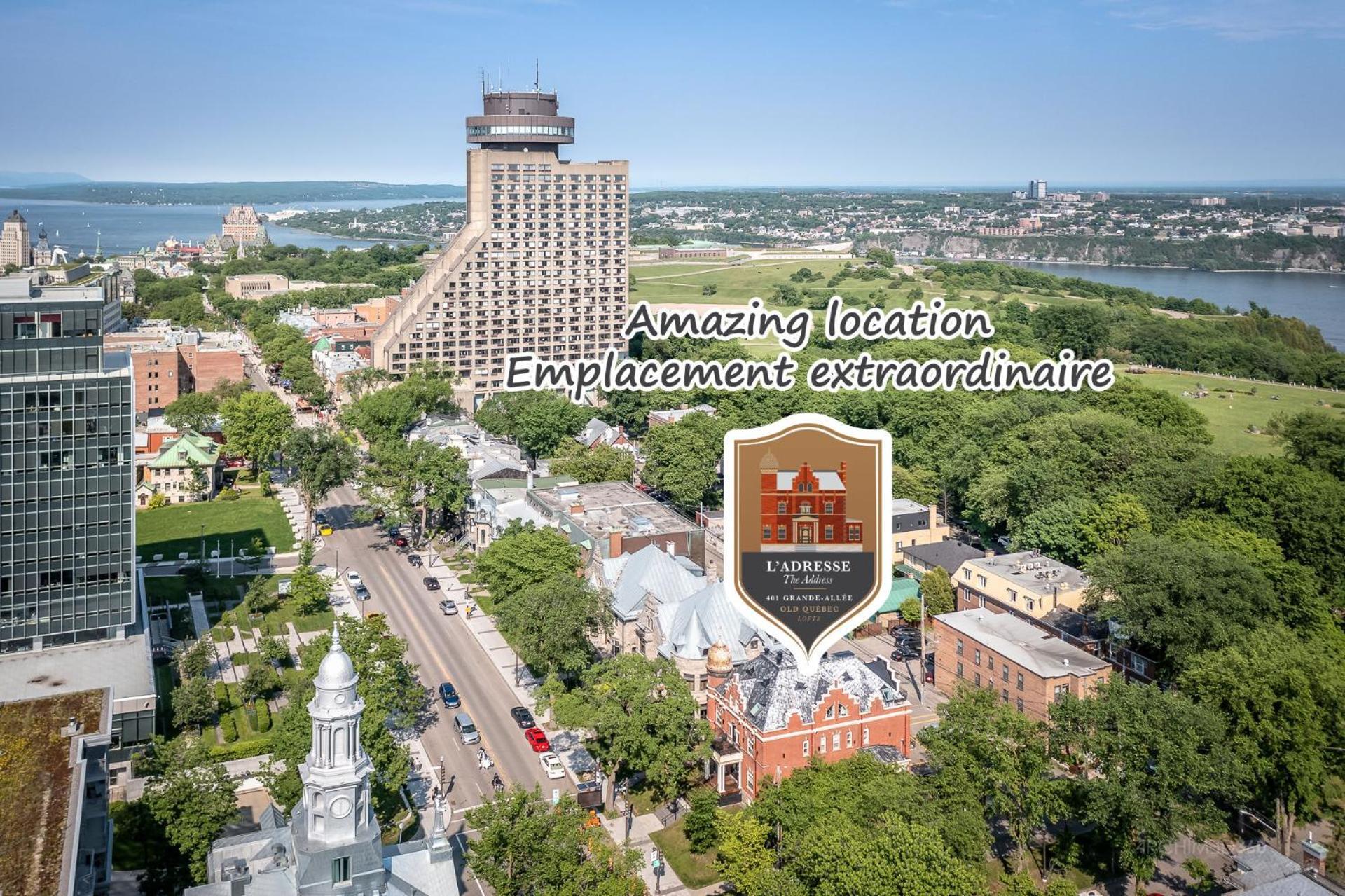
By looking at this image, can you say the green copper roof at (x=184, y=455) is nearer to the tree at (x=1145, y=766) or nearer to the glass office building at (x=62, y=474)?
the glass office building at (x=62, y=474)

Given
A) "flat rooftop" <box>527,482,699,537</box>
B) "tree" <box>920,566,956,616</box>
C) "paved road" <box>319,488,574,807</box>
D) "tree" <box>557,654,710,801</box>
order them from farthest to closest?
"flat rooftop" <box>527,482,699,537</box>
"tree" <box>920,566,956,616</box>
"paved road" <box>319,488,574,807</box>
"tree" <box>557,654,710,801</box>

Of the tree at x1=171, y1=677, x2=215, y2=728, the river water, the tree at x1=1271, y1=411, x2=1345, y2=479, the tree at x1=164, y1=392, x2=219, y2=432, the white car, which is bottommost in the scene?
the white car

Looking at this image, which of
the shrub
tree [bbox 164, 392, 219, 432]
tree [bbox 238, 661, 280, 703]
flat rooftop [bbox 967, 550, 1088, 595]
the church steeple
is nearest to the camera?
the church steeple

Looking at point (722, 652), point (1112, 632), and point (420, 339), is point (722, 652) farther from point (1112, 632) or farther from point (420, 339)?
point (420, 339)

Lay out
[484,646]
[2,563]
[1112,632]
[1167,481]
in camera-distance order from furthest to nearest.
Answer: [1167,481]
[484,646]
[1112,632]
[2,563]

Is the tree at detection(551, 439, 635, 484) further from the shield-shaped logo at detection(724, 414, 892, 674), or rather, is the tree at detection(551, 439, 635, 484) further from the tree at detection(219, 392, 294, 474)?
the shield-shaped logo at detection(724, 414, 892, 674)

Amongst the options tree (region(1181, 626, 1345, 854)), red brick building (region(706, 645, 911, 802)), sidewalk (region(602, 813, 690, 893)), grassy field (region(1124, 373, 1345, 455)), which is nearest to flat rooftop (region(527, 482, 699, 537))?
red brick building (region(706, 645, 911, 802))

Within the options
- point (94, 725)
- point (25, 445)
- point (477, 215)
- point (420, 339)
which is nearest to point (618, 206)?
point (477, 215)
